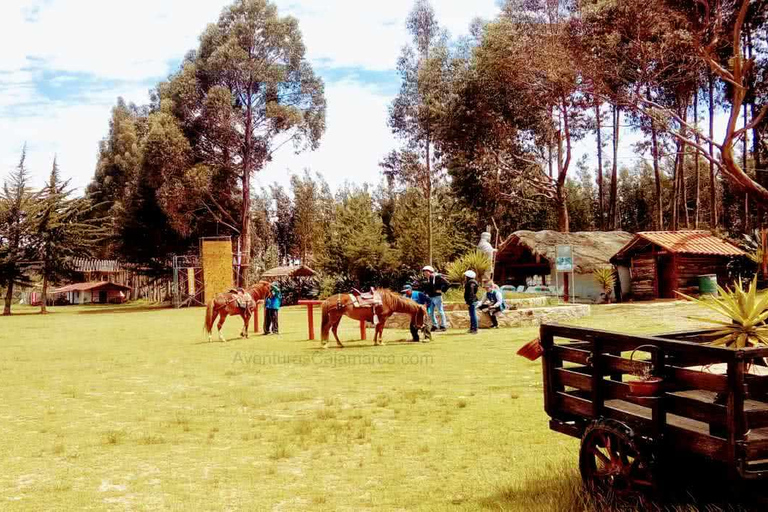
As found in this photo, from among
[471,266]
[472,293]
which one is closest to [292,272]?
[471,266]

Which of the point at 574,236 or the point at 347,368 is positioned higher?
the point at 574,236

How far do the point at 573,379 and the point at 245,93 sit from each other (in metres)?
45.7

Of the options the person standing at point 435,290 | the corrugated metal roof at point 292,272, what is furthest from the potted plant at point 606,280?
the corrugated metal roof at point 292,272

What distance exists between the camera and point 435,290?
18906mm

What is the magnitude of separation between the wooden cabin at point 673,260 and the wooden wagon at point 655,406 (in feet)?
87.0

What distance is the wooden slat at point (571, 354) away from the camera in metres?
4.72

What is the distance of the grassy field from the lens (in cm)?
541

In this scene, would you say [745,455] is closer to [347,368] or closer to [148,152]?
[347,368]

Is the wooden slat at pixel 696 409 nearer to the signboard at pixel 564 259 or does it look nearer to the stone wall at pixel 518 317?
the stone wall at pixel 518 317

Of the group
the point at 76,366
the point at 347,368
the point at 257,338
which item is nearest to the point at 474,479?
the point at 347,368

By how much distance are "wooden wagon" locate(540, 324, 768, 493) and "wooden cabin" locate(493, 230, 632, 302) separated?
Result: 2689 centimetres

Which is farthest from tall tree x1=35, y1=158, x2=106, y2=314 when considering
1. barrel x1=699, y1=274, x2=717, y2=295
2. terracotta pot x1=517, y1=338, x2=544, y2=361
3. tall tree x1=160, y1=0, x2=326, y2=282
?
terracotta pot x1=517, y1=338, x2=544, y2=361

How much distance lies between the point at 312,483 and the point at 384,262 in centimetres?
3361

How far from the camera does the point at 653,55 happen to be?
26.5 meters
